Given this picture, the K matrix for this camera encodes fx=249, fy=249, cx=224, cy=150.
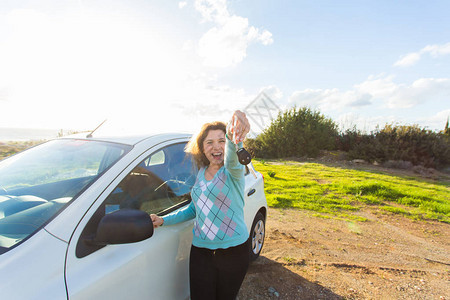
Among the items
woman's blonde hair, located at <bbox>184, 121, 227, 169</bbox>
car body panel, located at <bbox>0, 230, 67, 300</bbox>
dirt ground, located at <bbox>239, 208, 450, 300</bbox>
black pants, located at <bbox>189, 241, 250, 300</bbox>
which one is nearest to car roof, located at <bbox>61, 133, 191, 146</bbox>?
woman's blonde hair, located at <bbox>184, 121, 227, 169</bbox>

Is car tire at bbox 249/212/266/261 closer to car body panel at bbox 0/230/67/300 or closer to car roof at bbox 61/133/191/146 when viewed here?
car roof at bbox 61/133/191/146

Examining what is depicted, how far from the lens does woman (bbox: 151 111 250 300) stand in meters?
1.70

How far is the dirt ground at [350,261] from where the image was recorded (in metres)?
2.84

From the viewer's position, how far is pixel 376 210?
19.7 feet

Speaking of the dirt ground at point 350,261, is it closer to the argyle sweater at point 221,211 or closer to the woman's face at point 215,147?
the argyle sweater at point 221,211

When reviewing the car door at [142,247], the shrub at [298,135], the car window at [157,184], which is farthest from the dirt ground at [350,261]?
the shrub at [298,135]

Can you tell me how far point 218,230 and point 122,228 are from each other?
2.18ft

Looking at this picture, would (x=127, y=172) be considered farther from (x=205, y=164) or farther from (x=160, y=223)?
(x=205, y=164)

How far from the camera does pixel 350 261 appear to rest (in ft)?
11.6

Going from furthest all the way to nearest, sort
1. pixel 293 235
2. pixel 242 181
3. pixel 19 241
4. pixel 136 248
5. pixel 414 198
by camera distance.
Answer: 1. pixel 414 198
2. pixel 293 235
3. pixel 242 181
4. pixel 136 248
5. pixel 19 241

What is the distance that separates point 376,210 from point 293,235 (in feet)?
9.65

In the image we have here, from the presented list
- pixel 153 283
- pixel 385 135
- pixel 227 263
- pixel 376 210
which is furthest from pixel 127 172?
pixel 385 135

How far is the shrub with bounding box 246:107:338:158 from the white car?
606 inches

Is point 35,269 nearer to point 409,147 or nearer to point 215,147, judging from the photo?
point 215,147
